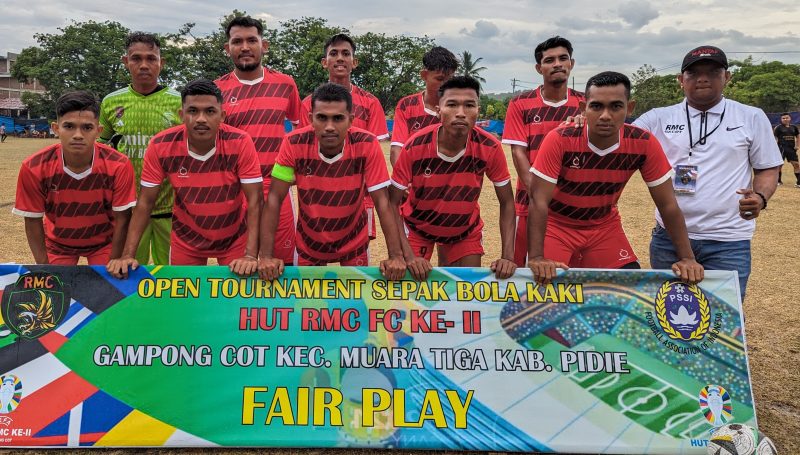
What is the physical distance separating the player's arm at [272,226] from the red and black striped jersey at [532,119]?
6.40ft

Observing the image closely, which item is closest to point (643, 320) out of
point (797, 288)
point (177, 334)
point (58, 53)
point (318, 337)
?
point (318, 337)

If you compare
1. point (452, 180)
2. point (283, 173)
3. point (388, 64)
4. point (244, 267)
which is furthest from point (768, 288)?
point (388, 64)

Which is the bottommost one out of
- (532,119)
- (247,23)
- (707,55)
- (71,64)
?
(532,119)

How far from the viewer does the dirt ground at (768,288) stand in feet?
11.4

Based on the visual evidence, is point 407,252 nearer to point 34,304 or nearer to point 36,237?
point 34,304

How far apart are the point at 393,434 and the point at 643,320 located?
1577 mm

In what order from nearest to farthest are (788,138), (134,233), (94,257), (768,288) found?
1. (134,233)
2. (94,257)
3. (768,288)
4. (788,138)

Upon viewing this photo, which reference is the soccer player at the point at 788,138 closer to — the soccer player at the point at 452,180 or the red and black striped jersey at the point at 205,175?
the soccer player at the point at 452,180

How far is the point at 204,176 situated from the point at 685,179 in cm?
326

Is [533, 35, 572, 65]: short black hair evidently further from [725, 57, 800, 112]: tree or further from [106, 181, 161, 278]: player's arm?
[725, 57, 800, 112]: tree

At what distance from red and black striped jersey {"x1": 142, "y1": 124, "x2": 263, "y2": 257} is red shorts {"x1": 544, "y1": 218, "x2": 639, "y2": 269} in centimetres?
206

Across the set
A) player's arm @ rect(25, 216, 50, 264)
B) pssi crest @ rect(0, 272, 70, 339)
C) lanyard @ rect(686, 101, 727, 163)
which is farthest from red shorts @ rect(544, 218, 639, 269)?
player's arm @ rect(25, 216, 50, 264)

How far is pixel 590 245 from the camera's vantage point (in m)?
3.91

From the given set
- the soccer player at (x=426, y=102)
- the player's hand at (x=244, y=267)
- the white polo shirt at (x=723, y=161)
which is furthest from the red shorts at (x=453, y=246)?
the white polo shirt at (x=723, y=161)
